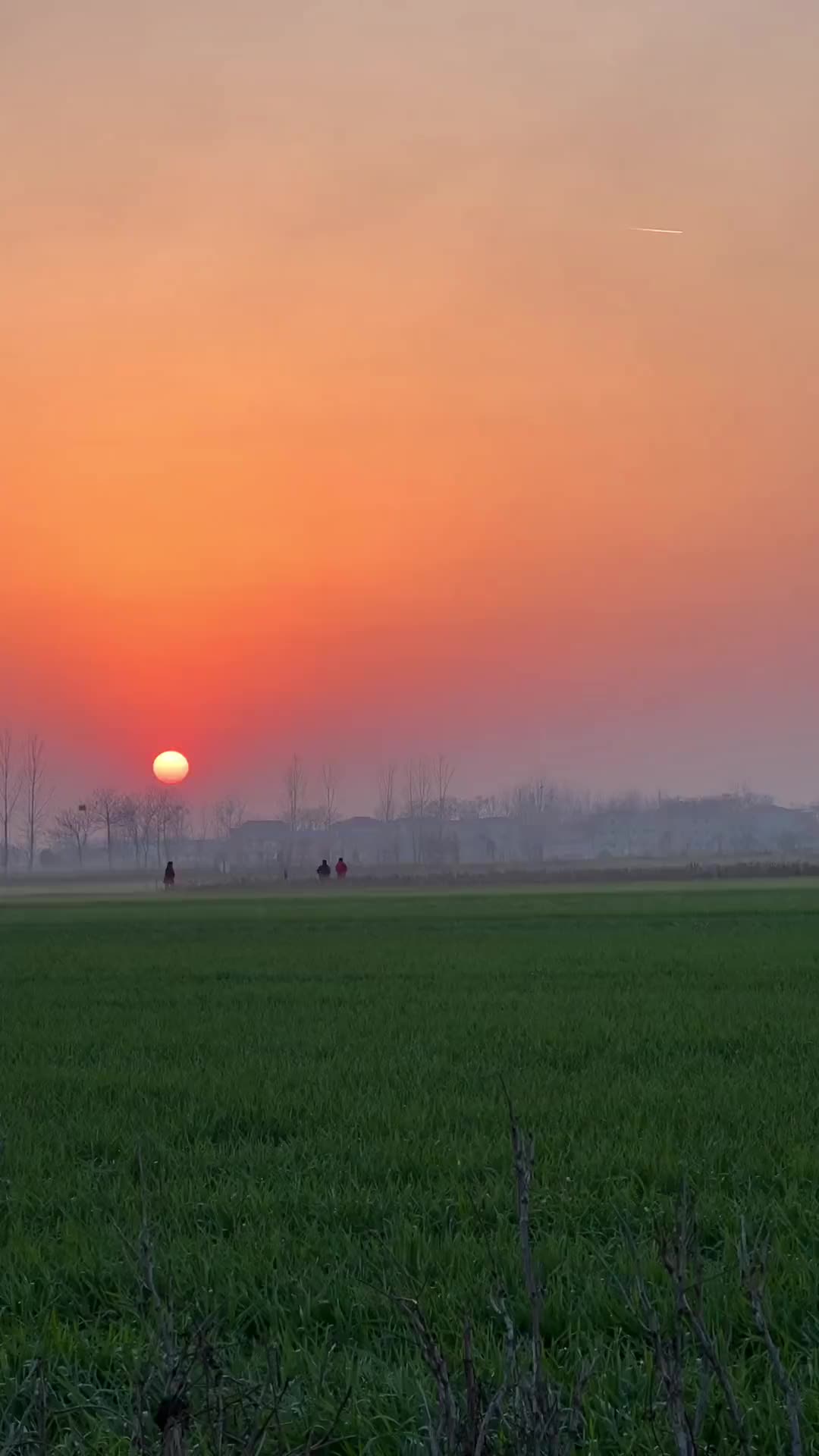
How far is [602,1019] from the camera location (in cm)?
1344

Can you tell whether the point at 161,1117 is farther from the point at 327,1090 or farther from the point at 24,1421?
the point at 24,1421

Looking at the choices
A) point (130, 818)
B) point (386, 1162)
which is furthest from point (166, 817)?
point (386, 1162)

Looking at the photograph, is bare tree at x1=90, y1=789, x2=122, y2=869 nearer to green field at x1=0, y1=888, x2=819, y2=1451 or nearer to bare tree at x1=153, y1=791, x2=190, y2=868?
bare tree at x1=153, y1=791, x2=190, y2=868

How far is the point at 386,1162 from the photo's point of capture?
7406 mm

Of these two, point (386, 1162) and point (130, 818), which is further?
point (130, 818)

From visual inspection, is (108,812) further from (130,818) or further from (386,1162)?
(386,1162)

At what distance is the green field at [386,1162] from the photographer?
478cm

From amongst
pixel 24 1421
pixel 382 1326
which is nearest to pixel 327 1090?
pixel 382 1326

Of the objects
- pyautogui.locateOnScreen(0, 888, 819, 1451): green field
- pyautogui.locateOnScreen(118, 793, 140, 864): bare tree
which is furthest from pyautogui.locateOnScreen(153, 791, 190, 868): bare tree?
pyautogui.locateOnScreen(0, 888, 819, 1451): green field

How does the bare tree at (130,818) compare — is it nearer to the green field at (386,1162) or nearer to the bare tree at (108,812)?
the bare tree at (108,812)

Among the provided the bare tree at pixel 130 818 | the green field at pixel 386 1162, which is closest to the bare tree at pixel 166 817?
the bare tree at pixel 130 818

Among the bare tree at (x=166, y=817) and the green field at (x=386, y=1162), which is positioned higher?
the bare tree at (x=166, y=817)

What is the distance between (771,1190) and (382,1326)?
266 cm

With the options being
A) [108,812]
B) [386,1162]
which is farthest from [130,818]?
[386,1162]
